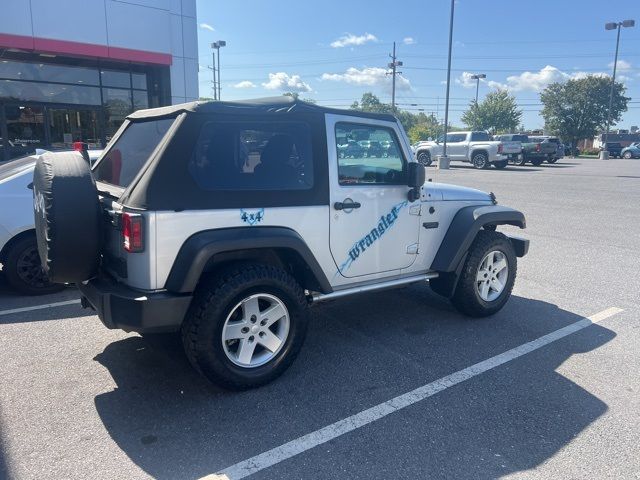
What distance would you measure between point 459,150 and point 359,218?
2564 centimetres

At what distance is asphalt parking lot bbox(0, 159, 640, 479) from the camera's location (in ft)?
8.77

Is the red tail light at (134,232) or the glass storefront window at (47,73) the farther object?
the glass storefront window at (47,73)

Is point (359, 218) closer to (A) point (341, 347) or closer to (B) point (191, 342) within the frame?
(A) point (341, 347)

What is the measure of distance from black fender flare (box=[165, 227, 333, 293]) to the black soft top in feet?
2.67

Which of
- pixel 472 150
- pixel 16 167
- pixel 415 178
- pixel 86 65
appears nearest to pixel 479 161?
pixel 472 150

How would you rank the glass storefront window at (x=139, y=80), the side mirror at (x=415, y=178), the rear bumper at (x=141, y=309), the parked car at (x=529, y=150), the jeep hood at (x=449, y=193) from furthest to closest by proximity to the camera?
the parked car at (x=529, y=150), the glass storefront window at (x=139, y=80), the jeep hood at (x=449, y=193), the side mirror at (x=415, y=178), the rear bumper at (x=141, y=309)

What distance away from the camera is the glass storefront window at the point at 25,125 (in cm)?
1372

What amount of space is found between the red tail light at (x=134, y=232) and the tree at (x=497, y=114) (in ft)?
229

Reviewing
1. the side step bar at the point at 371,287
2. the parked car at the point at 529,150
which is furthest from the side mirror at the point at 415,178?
the parked car at the point at 529,150

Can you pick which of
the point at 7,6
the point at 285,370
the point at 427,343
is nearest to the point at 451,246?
the point at 427,343

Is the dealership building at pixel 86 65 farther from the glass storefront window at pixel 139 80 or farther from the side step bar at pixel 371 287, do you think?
the side step bar at pixel 371 287

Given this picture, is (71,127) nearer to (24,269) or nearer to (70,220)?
(24,269)

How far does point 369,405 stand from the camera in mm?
3244

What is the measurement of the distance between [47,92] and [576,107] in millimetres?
61893
